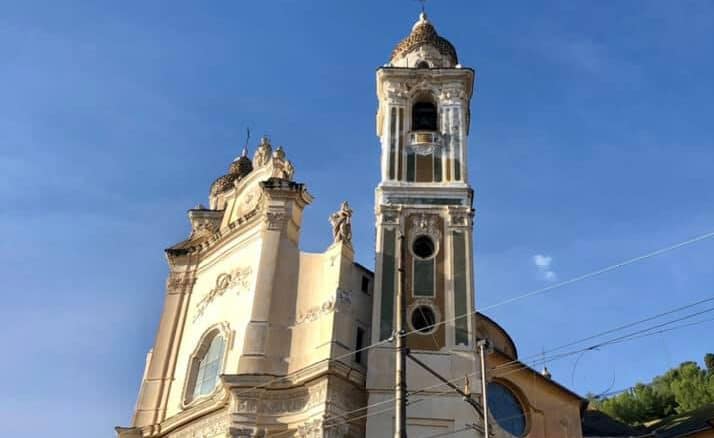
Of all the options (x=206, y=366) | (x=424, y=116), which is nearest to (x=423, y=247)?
(x=424, y=116)

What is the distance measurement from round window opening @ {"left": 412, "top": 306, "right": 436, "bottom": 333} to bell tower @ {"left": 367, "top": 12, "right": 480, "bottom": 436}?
1.3 inches

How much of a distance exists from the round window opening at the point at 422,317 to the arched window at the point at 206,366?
6.77 m

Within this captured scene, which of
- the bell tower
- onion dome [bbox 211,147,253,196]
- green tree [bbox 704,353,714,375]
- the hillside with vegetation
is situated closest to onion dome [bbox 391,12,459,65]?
the bell tower

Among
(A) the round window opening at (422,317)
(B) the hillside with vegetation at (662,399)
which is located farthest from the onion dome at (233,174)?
(B) the hillside with vegetation at (662,399)

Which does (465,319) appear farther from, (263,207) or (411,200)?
(263,207)

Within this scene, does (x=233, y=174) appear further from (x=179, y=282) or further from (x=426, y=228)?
(x=426, y=228)

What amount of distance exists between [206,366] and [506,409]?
1046 centimetres

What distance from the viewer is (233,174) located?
39969mm

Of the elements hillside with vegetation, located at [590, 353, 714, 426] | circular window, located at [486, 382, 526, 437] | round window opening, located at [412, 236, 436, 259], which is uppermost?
hillside with vegetation, located at [590, 353, 714, 426]

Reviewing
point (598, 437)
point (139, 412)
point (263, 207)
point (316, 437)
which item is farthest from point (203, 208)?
point (598, 437)

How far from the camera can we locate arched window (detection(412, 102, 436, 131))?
31469 millimetres

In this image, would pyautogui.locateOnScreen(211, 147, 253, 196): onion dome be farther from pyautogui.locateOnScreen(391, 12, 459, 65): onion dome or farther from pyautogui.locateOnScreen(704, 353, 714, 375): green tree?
pyautogui.locateOnScreen(704, 353, 714, 375): green tree

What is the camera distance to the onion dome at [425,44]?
34406 millimetres

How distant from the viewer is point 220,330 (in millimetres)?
28547
